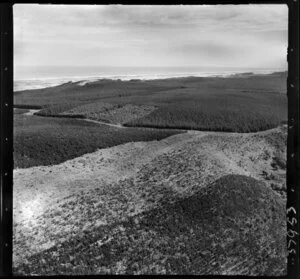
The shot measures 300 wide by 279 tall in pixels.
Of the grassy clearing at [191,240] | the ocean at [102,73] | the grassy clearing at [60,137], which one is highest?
the ocean at [102,73]

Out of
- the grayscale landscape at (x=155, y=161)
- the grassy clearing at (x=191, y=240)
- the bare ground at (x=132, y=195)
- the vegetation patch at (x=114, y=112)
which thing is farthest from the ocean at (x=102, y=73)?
the grassy clearing at (x=191, y=240)

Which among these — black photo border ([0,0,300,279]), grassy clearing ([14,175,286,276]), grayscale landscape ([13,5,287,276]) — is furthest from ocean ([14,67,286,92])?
grassy clearing ([14,175,286,276])

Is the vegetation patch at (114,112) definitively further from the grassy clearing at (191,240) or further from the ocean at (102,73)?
the grassy clearing at (191,240)

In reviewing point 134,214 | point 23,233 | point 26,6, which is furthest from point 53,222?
point 26,6

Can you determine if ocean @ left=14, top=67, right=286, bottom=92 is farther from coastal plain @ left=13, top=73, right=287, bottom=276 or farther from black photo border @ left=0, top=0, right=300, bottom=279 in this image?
black photo border @ left=0, top=0, right=300, bottom=279
